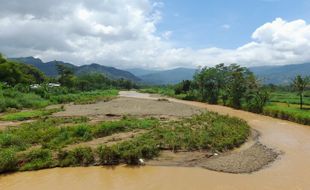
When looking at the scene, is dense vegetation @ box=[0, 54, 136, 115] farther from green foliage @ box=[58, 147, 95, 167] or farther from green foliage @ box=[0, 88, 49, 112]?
green foliage @ box=[58, 147, 95, 167]

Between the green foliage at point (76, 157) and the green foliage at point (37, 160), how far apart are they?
2.03ft

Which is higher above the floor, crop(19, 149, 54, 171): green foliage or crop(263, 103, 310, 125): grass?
crop(263, 103, 310, 125): grass

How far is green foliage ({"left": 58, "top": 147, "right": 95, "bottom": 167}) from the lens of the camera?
1697cm

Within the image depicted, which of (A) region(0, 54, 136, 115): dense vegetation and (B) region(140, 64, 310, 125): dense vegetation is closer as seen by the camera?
(B) region(140, 64, 310, 125): dense vegetation

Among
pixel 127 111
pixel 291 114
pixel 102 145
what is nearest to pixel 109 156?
pixel 102 145

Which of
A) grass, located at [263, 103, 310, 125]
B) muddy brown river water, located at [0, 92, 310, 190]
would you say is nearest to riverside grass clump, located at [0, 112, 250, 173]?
muddy brown river water, located at [0, 92, 310, 190]

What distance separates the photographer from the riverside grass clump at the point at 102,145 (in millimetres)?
17058

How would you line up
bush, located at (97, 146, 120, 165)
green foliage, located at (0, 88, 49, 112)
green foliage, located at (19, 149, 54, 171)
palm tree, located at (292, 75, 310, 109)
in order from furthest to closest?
1. palm tree, located at (292, 75, 310, 109)
2. green foliage, located at (0, 88, 49, 112)
3. bush, located at (97, 146, 120, 165)
4. green foliage, located at (19, 149, 54, 171)

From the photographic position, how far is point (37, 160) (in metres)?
17.0

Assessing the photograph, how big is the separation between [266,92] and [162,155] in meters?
33.6

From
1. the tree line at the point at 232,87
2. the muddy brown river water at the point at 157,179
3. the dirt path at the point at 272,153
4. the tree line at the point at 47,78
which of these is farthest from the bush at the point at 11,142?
the tree line at the point at 47,78

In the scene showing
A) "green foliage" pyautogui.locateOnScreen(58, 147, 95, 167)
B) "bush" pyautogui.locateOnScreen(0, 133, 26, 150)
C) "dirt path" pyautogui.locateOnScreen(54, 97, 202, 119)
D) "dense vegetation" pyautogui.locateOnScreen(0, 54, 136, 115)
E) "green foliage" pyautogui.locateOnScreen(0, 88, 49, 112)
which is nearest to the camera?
"green foliage" pyautogui.locateOnScreen(58, 147, 95, 167)

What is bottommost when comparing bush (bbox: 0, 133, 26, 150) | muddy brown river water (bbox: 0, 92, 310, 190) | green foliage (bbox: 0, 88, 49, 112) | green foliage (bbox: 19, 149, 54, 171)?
muddy brown river water (bbox: 0, 92, 310, 190)

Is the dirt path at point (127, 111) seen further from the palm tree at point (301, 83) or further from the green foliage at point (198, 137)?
the palm tree at point (301, 83)
